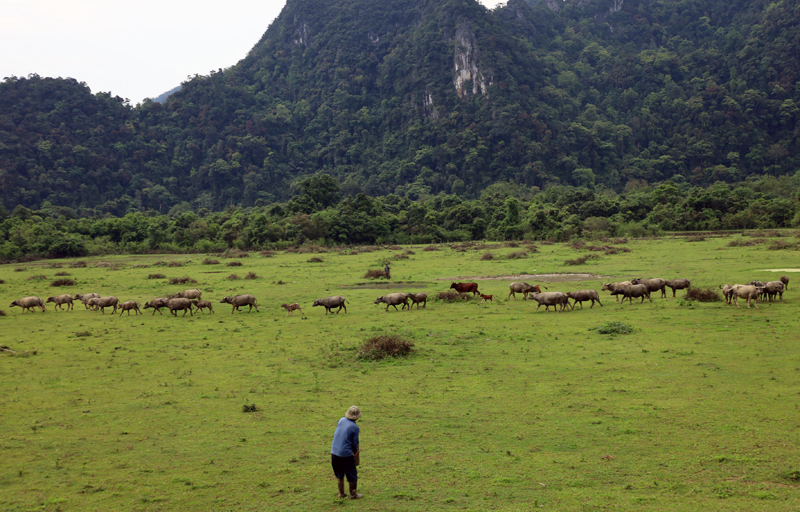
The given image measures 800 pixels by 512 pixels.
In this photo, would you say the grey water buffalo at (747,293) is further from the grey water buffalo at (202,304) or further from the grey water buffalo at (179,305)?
the grey water buffalo at (179,305)

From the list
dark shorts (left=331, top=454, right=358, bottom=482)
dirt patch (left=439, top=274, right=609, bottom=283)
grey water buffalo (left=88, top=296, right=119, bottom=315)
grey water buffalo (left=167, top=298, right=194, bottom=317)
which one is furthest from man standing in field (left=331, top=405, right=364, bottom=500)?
dirt patch (left=439, top=274, right=609, bottom=283)

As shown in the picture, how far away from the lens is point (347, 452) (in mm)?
8219

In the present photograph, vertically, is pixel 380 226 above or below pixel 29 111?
below

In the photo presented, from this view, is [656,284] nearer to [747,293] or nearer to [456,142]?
[747,293]

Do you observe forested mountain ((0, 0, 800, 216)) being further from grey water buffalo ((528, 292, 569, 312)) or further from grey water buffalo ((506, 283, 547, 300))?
grey water buffalo ((528, 292, 569, 312))

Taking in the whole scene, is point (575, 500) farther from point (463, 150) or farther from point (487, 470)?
point (463, 150)

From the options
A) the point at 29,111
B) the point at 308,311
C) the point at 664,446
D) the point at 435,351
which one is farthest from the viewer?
the point at 29,111

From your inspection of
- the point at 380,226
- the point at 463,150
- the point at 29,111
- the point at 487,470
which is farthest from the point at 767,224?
the point at 29,111

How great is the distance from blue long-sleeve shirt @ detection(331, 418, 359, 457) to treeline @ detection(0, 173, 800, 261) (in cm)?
6566

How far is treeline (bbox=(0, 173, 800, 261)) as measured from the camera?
6950 centimetres

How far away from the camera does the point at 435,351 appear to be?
Result: 57.5 ft

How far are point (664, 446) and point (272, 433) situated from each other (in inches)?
289

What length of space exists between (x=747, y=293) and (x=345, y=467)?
19.4 m

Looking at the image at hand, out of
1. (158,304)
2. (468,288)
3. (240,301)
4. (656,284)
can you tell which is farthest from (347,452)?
(158,304)
